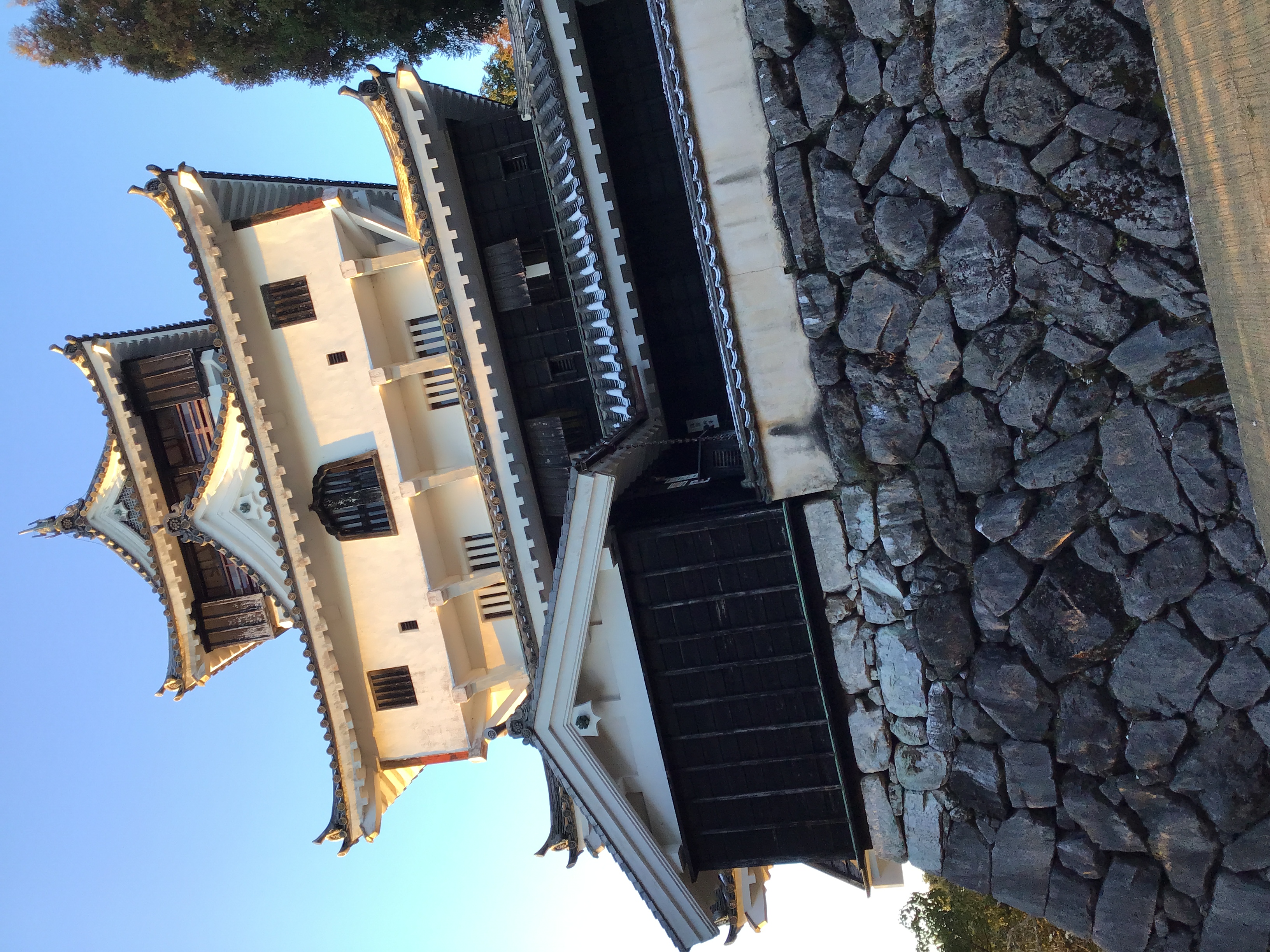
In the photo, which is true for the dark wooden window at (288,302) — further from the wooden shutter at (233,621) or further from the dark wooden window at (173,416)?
the wooden shutter at (233,621)

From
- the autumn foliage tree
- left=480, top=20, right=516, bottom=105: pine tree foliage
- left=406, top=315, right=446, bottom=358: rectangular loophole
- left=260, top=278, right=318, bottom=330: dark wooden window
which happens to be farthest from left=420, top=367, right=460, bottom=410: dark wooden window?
left=480, top=20, right=516, bottom=105: pine tree foliage

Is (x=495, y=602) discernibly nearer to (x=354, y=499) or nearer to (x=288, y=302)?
(x=354, y=499)

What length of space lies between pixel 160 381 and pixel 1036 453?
17.0 metres

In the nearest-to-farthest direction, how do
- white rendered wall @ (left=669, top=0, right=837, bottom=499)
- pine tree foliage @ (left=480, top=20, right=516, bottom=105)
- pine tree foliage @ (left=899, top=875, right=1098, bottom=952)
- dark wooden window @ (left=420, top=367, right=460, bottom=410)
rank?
white rendered wall @ (left=669, top=0, right=837, bottom=499) → dark wooden window @ (left=420, top=367, right=460, bottom=410) → pine tree foliage @ (left=899, top=875, right=1098, bottom=952) → pine tree foliage @ (left=480, top=20, right=516, bottom=105)

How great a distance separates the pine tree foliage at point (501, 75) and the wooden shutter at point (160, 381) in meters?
12.8

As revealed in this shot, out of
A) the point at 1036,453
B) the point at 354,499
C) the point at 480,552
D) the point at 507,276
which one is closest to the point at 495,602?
the point at 480,552

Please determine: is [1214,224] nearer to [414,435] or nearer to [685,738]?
[685,738]

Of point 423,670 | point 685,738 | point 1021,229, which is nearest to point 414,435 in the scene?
point 423,670

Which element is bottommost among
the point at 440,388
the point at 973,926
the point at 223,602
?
the point at 973,926

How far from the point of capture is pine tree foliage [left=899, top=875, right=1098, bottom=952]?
21.1m

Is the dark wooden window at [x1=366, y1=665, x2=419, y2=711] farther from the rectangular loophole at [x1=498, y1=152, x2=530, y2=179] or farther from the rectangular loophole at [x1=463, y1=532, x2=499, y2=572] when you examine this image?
the rectangular loophole at [x1=498, y1=152, x2=530, y2=179]

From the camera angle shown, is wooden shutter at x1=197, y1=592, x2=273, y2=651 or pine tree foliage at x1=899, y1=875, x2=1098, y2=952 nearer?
wooden shutter at x1=197, y1=592, x2=273, y2=651

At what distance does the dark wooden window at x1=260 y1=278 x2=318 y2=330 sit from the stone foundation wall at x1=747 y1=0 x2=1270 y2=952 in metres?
9.58

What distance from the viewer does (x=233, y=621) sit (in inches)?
778
